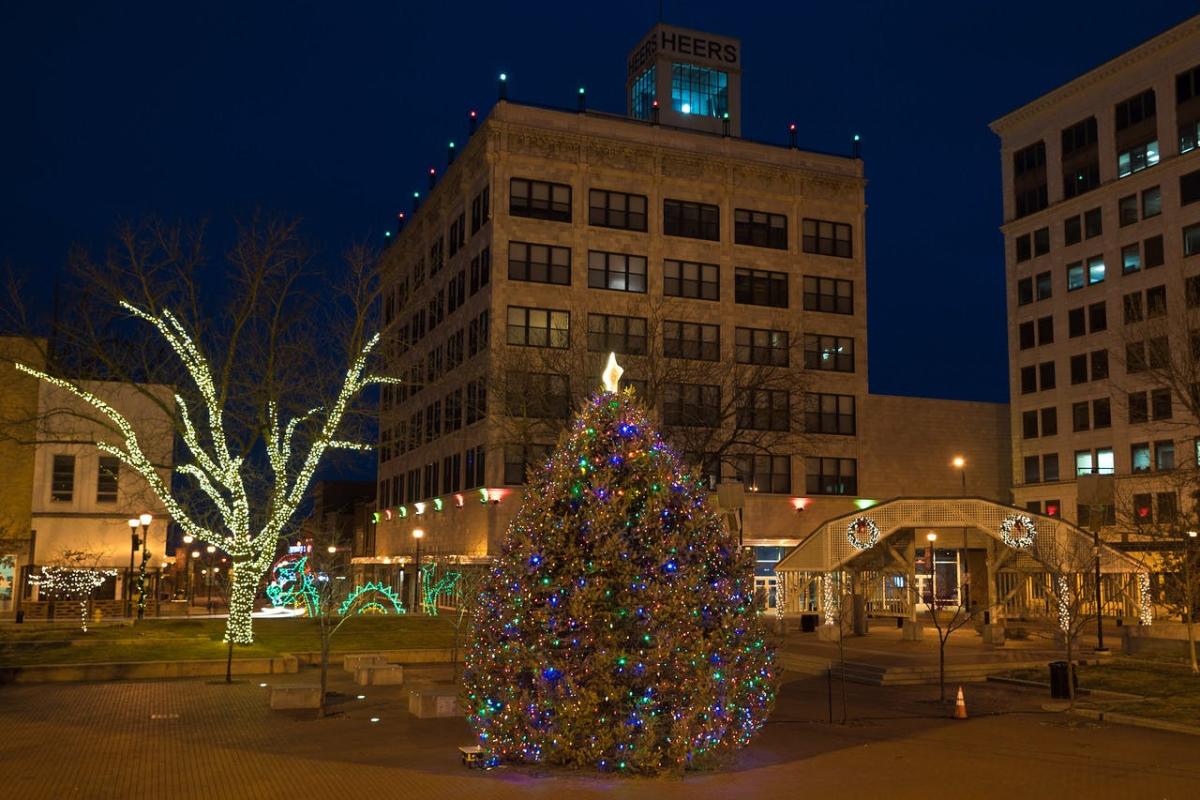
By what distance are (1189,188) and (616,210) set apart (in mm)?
31707

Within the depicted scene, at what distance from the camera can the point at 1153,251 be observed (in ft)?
207

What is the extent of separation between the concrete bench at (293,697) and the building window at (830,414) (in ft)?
142

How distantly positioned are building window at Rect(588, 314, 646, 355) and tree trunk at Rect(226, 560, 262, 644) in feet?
86.3

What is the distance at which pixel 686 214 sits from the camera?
59.4m

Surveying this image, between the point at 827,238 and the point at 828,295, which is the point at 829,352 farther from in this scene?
the point at 827,238

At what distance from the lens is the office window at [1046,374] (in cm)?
7050

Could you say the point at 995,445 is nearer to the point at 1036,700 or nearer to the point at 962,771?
the point at 1036,700

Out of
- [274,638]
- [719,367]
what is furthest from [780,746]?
[719,367]

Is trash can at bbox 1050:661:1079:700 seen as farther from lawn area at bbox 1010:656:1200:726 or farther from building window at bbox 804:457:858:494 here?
building window at bbox 804:457:858:494

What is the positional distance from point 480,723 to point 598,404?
13.4 ft

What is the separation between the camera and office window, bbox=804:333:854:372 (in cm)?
6078

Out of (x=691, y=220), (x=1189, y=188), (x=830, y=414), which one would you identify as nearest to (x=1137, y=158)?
(x=1189, y=188)

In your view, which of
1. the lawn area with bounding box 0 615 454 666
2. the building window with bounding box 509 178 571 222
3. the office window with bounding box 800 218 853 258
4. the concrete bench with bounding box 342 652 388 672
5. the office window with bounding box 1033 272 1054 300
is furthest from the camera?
the office window with bounding box 1033 272 1054 300

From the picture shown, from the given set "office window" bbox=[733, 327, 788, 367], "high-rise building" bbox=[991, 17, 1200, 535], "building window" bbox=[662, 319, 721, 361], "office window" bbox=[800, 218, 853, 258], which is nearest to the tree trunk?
"building window" bbox=[662, 319, 721, 361]
